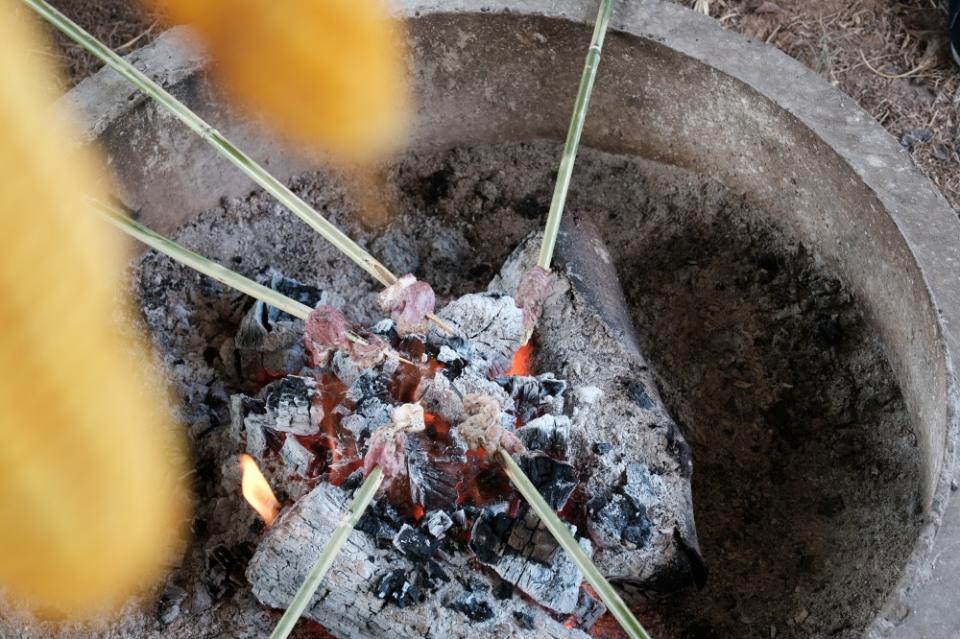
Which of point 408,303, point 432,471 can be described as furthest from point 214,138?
point 432,471

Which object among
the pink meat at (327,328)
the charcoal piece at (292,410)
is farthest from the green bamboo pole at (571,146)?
the charcoal piece at (292,410)

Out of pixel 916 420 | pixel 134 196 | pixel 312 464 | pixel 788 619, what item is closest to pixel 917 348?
pixel 916 420

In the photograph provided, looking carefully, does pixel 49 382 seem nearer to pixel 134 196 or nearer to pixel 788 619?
pixel 134 196

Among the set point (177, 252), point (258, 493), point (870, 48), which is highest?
point (870, 48)

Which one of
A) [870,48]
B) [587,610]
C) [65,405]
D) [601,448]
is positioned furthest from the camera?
[870,48]

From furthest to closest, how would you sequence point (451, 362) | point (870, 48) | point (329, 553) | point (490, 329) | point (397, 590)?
1. point (870, 48)
2. point (490, 329)
3. point (451, 362)
4. point (397, 590)
5. point (329, 553)

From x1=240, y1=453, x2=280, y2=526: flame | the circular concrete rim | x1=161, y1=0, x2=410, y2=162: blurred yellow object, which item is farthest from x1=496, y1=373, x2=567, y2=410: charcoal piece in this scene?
x1=161, y1=0, x2=410, y2=162: blurred yellow object

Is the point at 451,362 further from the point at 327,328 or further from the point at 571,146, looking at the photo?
the point at 571,146
